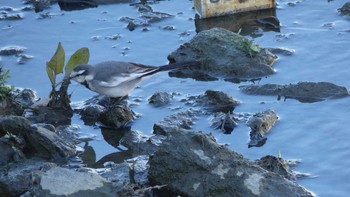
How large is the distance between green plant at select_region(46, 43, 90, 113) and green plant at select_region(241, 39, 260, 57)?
1872 millimetres

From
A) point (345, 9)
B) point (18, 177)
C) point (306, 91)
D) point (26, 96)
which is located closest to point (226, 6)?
point (345, 9)

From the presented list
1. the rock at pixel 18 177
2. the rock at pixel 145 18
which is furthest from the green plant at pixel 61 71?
the rock at pixel 145 18

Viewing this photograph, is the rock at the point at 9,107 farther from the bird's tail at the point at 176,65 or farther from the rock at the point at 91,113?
the bird's tail at the point at 176,65

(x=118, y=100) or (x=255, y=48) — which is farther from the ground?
(x=255, y=48)

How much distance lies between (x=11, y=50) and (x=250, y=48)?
289 cm

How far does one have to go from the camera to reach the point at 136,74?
341 inches

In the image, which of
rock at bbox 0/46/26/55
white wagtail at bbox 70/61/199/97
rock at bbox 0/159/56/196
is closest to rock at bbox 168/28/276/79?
white wagtail at bbox 70/61/199/97

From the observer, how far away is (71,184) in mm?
6539

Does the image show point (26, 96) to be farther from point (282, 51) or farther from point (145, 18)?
point (282, 51)

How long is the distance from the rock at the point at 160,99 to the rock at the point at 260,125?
1.02m

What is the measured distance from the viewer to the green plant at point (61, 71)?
28.2 feet

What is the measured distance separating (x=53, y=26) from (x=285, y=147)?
4294 millimetres

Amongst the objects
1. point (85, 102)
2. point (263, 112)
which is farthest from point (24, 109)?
point (263, 112)

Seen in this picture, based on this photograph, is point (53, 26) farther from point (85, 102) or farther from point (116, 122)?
point (116, 122)
